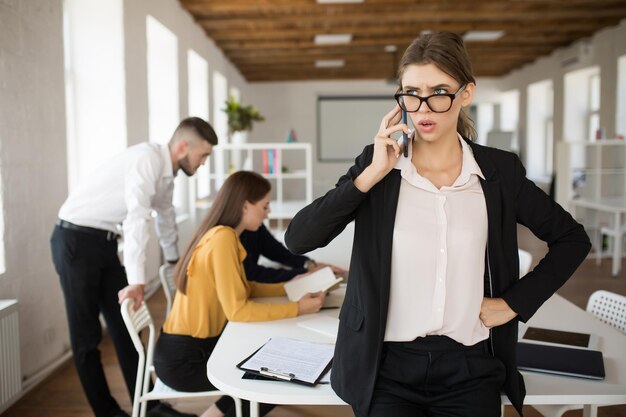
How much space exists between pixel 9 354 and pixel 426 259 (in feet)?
7.50

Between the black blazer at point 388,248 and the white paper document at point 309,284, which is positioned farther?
the white paper document at point 309,284

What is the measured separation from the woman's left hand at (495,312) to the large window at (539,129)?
11.6 meters

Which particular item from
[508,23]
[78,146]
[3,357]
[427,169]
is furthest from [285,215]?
[508,23]

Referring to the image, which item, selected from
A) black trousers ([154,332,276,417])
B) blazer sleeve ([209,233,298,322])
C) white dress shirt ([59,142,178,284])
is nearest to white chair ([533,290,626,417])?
blazer sleeve ([209,233,298,322])

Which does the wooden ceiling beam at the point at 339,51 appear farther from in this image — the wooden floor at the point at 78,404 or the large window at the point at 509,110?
the wooden floor at the point at 78,404

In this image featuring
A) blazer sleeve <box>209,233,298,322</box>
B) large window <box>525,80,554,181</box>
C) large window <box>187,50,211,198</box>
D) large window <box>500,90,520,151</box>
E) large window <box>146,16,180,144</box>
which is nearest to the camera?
blazer sleeve <box>209,233,298,322</box>

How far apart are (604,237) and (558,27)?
3013 mm

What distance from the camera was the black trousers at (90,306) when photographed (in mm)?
2791

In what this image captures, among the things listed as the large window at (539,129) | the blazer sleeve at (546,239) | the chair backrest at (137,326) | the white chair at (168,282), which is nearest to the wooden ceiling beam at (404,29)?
the large window at (539,129)

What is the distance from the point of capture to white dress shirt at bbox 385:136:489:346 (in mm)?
1406

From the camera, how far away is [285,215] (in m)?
5.38

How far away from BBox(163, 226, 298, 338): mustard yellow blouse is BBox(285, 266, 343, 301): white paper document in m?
0.26

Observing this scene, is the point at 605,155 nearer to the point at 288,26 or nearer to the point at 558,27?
the point at 558,27

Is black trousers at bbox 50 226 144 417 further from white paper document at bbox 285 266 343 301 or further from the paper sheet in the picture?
the paper sheet
